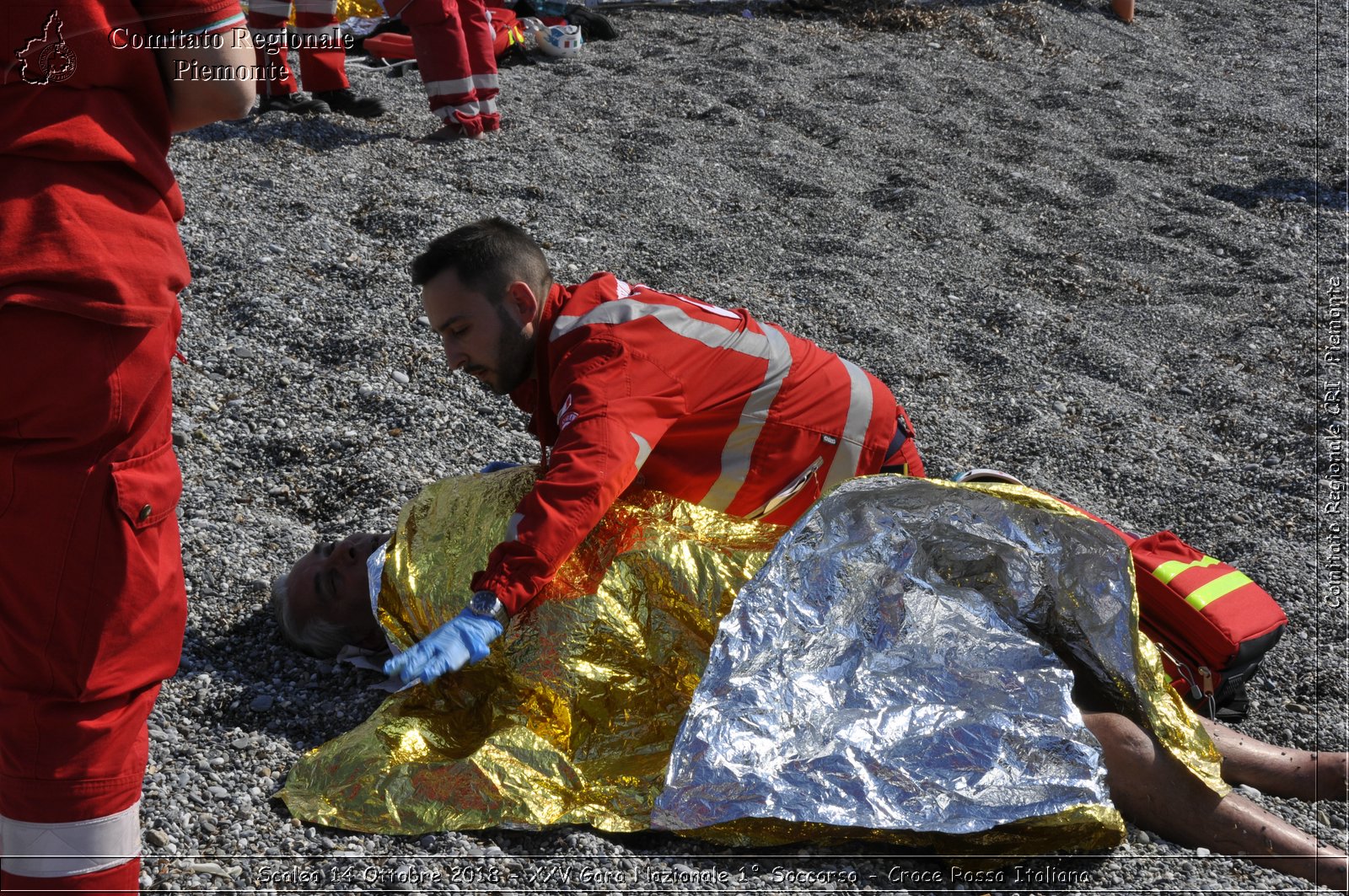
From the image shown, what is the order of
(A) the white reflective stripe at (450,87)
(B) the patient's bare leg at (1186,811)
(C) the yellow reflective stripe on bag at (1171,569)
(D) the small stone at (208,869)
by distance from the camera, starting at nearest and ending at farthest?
(D) the small stone at (208,869) → (B) the patient's bare leg at (1186,811) → (C) the yellow reflective stripe on bag at (1171,569) → (A) the white reflective stripe at (450,87)

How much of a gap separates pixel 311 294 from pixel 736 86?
3302 mm

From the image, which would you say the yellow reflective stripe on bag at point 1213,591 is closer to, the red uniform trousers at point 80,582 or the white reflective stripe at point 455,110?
the red uniform trousers at point 80,582

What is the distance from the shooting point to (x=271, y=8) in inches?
207

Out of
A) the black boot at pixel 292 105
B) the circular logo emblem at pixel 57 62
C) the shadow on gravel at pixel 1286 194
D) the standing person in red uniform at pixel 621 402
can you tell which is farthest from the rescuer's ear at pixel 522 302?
the shadow on gravel at pixel 1286 194

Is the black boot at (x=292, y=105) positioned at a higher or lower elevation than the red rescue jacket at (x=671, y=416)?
higher

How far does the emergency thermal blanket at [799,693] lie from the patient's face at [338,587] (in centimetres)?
28

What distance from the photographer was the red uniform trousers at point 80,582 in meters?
1.42

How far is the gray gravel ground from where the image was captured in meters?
2.07

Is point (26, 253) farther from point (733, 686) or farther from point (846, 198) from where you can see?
point (846, 198)

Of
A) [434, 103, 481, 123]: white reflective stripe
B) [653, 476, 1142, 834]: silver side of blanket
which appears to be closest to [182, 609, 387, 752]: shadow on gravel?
[653, 476, 1142, 834]: silver side of blanket

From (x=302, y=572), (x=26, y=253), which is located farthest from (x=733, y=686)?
(x=26, y=253)

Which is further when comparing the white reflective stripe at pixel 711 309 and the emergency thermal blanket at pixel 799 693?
the white reflective stripe at pixel 711 309

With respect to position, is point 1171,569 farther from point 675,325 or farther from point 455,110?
point 455,110

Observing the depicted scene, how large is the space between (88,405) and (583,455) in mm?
879
